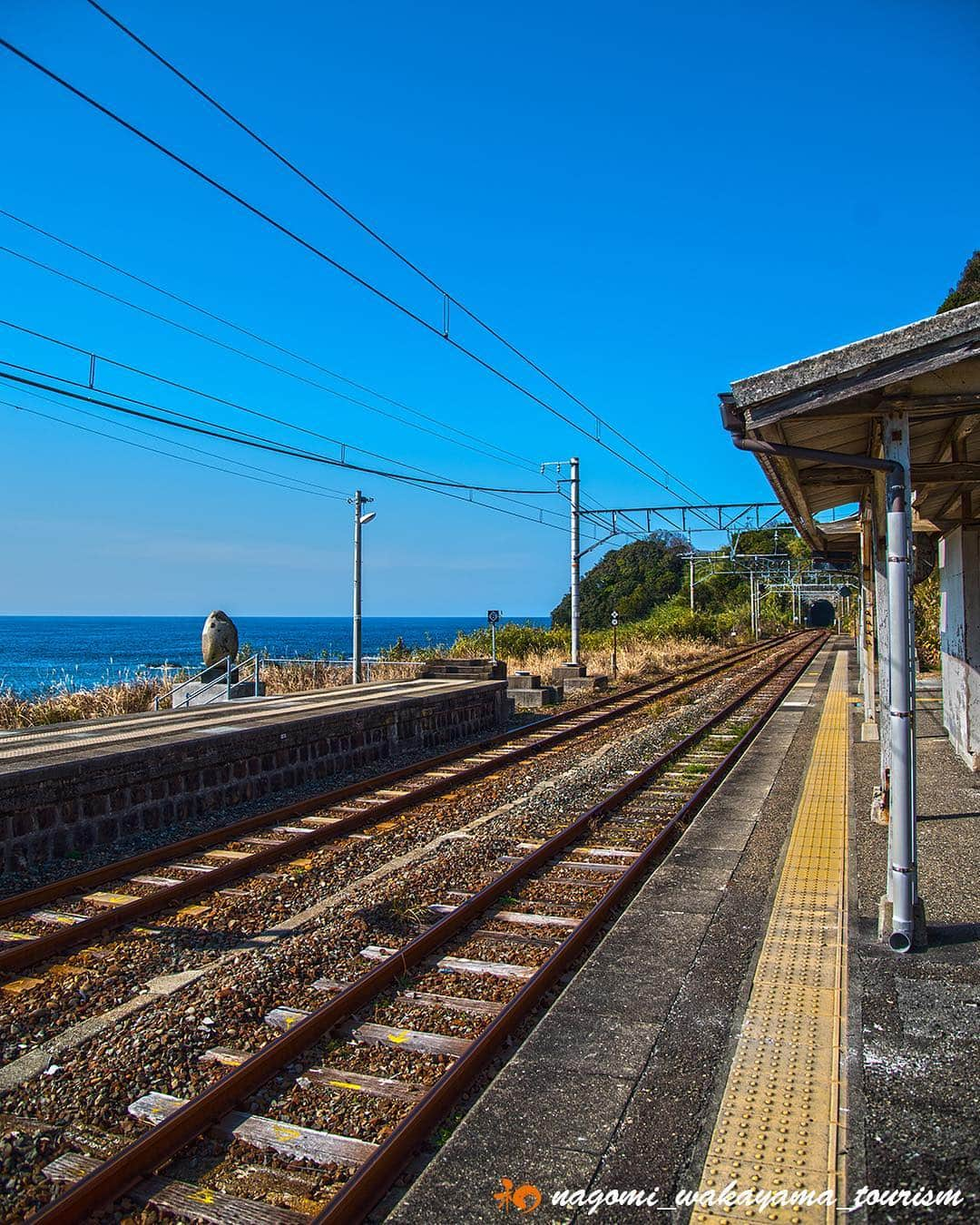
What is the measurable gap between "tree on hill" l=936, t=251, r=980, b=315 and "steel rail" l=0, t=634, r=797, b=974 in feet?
80.4

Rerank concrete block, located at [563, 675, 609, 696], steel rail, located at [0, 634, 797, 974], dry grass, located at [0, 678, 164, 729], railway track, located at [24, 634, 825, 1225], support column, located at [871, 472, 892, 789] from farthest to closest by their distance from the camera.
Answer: concrete block, located at [563, 675, 609, 696]
dry grass, located at [0, 678, 164, 729]
support column, located at [871, 472, 892, 789]
steel rail, located at [0, 634, 797, 974]
railway track, located at [24, 634, 825, 1225]

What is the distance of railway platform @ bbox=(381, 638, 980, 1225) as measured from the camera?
3.26 meters

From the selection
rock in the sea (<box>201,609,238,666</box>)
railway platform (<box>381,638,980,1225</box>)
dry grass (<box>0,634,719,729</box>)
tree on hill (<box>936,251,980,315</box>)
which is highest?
tree on hill (<box>936,251,980,315</box>)

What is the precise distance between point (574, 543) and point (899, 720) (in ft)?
66.0

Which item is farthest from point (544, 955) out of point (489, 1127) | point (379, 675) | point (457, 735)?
point (379, 675)

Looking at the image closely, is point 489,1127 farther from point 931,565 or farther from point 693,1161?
point 931,565

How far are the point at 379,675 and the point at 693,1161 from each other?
20.8 metres

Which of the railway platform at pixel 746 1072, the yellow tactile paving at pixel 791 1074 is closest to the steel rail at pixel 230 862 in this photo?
the railway platform at pixel 746 1072

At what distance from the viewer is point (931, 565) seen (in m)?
14.1

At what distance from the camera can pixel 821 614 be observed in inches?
3647

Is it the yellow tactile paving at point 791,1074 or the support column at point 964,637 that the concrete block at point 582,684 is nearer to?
the support column at point 964,637

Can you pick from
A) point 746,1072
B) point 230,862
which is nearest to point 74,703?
point 230,862

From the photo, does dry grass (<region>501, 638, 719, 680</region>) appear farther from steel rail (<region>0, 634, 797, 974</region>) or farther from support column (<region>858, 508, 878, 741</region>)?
steel rail (<region>0, 634, 797, 974</region>)

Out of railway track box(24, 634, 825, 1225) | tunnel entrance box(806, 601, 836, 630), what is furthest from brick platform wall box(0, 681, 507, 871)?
tunnel entrance box(806, 601, 836, 630)
